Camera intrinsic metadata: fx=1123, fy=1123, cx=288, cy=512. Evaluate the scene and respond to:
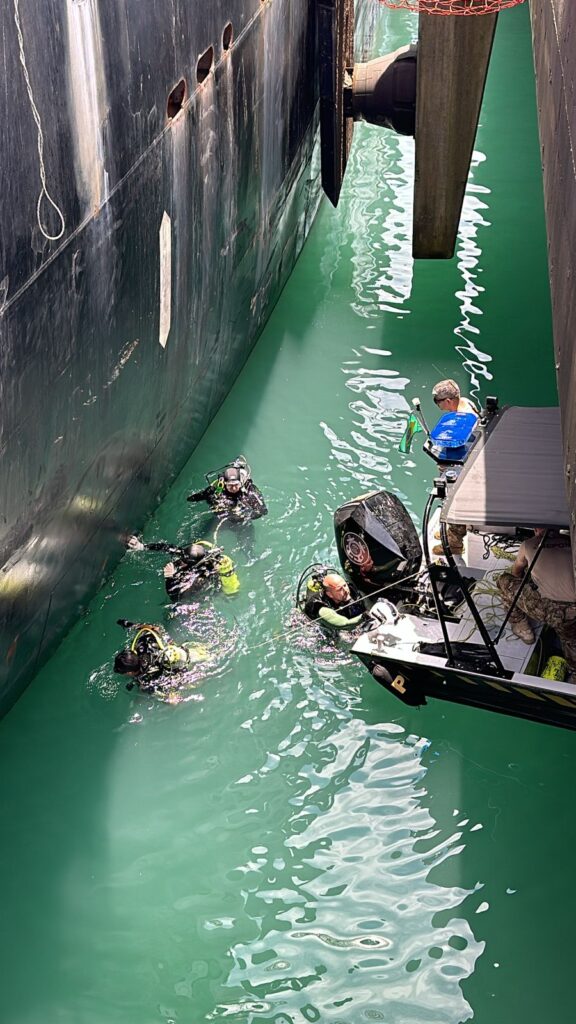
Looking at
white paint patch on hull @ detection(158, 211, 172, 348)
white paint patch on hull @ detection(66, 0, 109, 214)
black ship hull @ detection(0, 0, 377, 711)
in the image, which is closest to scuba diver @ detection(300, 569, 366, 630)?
black ship hull @ detection(0, 0, 377, 711)

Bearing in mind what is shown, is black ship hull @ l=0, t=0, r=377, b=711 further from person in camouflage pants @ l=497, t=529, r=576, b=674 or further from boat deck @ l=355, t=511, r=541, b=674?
person in camouflage pants @ l=497, t=529, r=576, b=674

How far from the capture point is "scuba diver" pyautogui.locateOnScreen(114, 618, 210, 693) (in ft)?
28.7

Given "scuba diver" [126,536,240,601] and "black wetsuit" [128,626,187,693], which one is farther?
"scuba diver" [126,536,240,601]

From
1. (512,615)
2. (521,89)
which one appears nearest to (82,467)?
(512,615)

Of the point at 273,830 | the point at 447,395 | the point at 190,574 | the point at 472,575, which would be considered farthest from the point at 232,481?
the point at 273,830

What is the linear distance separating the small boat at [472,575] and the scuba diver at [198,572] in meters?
1.09

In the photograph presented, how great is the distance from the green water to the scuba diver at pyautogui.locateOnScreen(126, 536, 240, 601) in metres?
0.18

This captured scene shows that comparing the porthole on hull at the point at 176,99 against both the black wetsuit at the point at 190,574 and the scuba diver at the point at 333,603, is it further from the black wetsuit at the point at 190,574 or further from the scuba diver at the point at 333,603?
the scuba diver at the point at 333,603

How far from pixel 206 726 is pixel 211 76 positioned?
5881mm

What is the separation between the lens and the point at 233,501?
10.5 m

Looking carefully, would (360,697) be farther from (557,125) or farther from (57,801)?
(557,125)

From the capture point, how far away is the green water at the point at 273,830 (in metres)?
7.07

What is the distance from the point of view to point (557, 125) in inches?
355

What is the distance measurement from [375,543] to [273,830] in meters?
2.39
